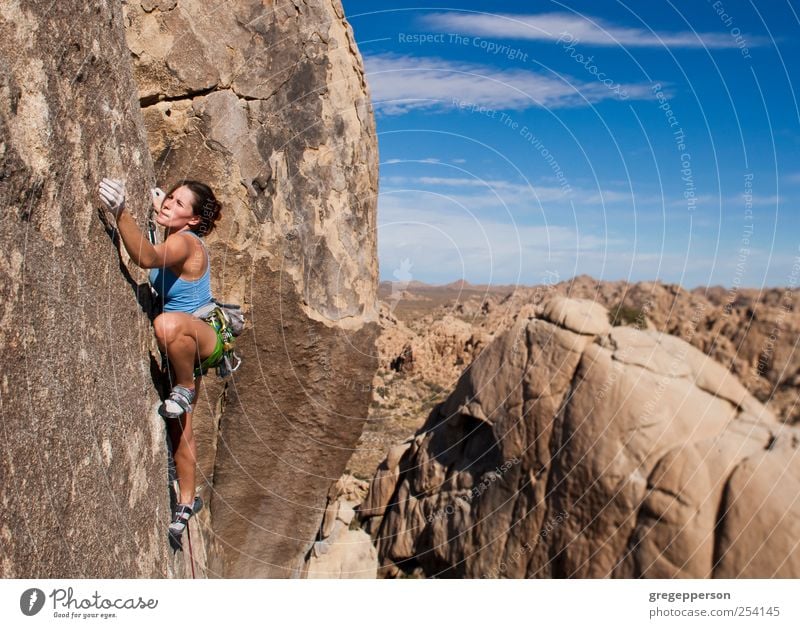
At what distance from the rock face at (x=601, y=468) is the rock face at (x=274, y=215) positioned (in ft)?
9.27

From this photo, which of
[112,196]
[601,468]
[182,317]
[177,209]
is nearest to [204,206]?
[177,209]

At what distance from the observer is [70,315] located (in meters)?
3.08

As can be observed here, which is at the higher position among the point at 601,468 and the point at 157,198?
the point at 157,198

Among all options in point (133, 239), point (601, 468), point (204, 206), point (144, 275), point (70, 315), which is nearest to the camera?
point (70, 315)

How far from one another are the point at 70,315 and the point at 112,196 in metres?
0.68

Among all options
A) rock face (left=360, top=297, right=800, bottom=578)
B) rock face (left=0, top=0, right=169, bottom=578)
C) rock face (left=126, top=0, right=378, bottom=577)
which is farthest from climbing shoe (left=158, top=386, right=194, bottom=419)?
rock face (left=360, top=297, right=800, bottom=578)

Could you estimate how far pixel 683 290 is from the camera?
9836 mm

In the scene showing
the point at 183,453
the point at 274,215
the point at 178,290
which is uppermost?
the point at 274,215

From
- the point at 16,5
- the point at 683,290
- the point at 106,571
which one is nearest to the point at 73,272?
the point at 16,5

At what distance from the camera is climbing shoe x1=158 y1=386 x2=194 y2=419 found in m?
4.14

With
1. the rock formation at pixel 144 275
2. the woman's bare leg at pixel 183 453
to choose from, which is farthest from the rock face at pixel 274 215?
the woman's bare leg at pixel 183 453

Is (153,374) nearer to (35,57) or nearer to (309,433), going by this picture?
(35,57)

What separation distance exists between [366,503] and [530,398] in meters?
4.06

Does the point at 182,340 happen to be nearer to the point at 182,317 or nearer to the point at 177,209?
the point at 182,317
